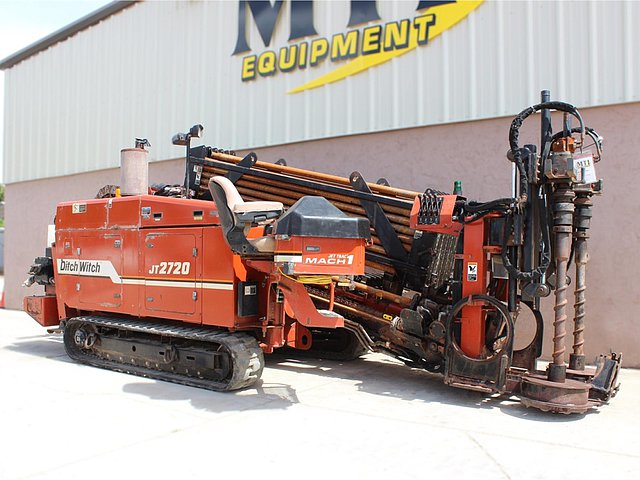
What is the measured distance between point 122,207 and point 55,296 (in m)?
2.21

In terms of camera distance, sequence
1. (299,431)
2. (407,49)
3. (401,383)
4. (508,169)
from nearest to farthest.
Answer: (299,431), (401,383), (508,169), (407,49)

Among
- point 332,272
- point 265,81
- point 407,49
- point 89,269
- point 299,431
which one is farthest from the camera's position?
point 265,81

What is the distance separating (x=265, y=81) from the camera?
11383 mm

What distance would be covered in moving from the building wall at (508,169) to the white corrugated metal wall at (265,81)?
0.75 ft

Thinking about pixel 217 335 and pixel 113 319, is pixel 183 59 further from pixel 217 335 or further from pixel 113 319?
pixel 217 335

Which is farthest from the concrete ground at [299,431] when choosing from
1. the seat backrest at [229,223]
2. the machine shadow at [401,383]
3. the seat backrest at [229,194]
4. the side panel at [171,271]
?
the seat backrest at [229,194]

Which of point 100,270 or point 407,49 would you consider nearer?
Result: point 100,270

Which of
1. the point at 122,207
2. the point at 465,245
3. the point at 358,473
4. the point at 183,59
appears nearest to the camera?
the point at 358,473

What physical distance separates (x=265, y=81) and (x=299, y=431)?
7839 millimetres

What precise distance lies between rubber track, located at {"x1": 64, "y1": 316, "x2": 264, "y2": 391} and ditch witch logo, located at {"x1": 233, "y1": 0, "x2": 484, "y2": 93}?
5.45 meters

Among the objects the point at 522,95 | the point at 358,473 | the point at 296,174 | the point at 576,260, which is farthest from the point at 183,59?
→ the point at 358,473

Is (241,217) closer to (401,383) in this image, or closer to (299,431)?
(299,431)

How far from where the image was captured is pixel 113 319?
25.4ft

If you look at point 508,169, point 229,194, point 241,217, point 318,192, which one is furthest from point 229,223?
point 508,169
